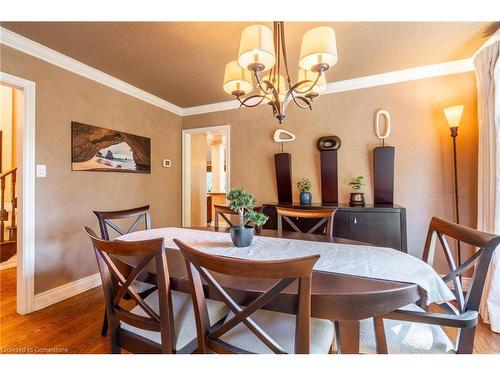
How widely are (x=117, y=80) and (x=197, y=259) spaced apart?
282 centimetres

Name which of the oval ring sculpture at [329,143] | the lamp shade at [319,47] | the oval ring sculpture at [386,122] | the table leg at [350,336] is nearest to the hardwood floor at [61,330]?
the table leg at [350,336]

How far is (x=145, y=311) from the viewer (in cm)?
105

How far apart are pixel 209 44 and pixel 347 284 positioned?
6.92ft

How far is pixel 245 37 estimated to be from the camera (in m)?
1.25

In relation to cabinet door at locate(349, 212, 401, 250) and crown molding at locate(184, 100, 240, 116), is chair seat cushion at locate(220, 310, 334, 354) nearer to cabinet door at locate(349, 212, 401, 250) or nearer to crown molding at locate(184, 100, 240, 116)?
cabinet door at locate(349, 212, 401, 250)

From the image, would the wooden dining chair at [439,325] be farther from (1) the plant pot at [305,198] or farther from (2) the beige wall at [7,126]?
(2) the beige wall at [7,126]

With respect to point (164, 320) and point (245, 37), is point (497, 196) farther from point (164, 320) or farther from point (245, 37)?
point (164, 320)

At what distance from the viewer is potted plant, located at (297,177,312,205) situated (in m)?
2.81

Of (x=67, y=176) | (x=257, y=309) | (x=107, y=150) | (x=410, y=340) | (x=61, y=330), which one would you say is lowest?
(x=61, y=330)

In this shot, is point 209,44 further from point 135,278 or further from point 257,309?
point 257,309

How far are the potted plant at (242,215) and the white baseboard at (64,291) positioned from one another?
6.68 ft

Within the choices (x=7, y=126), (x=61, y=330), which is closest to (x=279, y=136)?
(x=61, y=330)
